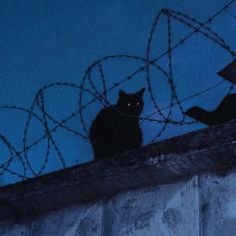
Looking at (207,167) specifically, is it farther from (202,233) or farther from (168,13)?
(168,13)

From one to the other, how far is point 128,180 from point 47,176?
2.46 ft

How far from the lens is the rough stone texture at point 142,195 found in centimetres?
339

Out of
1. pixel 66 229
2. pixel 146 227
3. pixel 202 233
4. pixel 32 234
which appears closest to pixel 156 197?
pixel 146 227

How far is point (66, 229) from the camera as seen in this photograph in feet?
13.6

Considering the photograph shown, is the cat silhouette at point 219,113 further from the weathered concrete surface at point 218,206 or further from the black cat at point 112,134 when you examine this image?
the black cat at point 112,134

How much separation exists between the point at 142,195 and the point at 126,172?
0.19 meters

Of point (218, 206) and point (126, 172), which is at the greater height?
point (126, 172)

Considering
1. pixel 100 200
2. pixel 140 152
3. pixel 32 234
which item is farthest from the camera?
pixel 32 234

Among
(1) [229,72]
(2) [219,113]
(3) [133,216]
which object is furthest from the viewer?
(2) [219,113]

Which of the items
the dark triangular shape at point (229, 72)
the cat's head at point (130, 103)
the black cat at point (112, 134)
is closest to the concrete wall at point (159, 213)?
the dark triangular shape at point (229, 72)

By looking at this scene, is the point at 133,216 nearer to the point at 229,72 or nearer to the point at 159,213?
the point at 159,213

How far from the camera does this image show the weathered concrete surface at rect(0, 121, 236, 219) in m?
3.47

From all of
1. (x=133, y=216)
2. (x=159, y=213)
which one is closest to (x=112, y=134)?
(x=133, y=216)

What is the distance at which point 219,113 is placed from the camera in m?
4.43
